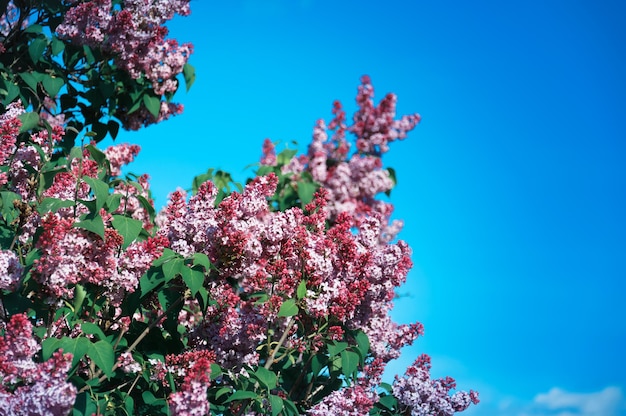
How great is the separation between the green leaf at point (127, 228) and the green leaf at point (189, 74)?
10.3 ft

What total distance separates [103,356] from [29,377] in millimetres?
340

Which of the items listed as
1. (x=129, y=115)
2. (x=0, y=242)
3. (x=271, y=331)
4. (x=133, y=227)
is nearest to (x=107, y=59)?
(x=129, y=115)

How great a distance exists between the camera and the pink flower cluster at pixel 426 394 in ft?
15.5

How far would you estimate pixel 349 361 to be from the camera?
4180 mm

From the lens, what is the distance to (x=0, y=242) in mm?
4316

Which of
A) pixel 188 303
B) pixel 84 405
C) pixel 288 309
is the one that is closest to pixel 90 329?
pixel 84 405

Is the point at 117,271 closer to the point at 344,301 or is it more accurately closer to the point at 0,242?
the point at 0,242

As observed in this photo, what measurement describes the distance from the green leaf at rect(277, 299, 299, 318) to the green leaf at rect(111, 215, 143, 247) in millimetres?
859

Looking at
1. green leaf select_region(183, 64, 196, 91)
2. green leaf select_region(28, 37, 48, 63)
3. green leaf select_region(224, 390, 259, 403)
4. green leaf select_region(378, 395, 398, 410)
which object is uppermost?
green leaf select_region(183, 64, 196, 91)

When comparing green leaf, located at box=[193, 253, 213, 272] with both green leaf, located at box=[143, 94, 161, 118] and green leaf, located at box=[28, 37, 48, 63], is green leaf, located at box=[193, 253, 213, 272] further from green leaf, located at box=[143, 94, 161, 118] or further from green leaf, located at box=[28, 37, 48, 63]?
green leaf, located at box=[143, 94, 161, 118]

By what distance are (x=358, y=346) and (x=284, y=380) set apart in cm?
65

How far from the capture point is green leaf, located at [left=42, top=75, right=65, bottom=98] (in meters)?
5.82

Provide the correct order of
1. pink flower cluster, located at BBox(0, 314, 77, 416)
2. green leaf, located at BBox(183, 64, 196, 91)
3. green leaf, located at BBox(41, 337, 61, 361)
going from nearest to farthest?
1. pink flower cluster, located at BBox(0, 314, 77, 416)
2. green leaf, located at BBox(41, 337, 61, 361)
3. green leaf, located at BBox(183, 64, 196, 91)

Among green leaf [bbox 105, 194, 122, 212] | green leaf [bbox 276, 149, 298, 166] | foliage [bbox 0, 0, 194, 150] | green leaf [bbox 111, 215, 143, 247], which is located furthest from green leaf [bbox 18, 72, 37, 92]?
green leaf [bbox 276, 149, 298, 166]
